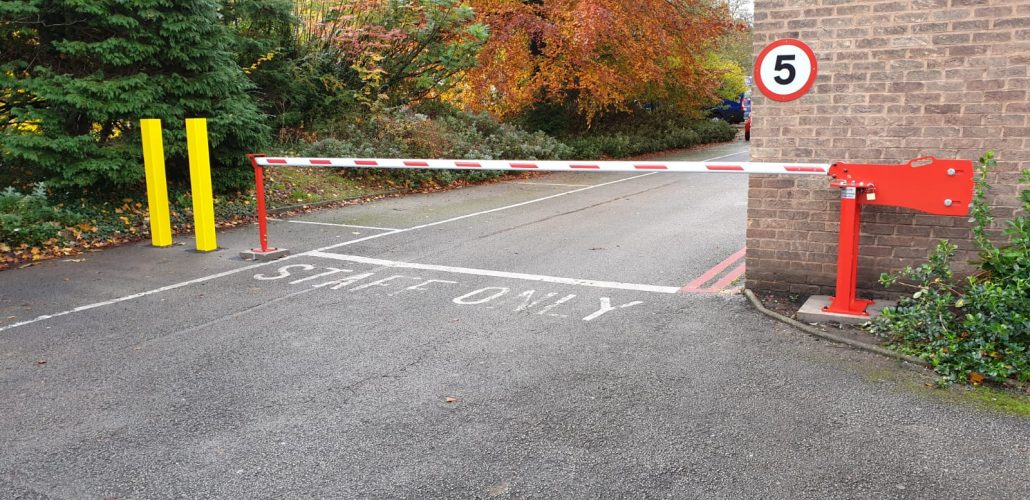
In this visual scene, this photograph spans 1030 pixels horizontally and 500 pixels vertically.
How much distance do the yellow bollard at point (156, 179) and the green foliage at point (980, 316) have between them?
815 centimetres

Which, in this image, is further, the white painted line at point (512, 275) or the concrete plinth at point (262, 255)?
the concrete plinth at point (262, 255)

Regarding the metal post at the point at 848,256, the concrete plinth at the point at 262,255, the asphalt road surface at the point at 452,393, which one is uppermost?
the metal post at the point at 848,256

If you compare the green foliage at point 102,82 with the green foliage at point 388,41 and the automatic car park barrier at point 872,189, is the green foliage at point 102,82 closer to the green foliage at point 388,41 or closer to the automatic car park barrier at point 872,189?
the green foliage at point 388,41

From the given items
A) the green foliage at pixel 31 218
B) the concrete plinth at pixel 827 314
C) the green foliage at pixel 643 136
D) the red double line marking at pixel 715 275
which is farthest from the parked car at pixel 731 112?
the concrete plinth at pixel 827 314

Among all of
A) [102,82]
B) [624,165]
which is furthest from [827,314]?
[102,82]

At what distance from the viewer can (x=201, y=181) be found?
929 centimetres

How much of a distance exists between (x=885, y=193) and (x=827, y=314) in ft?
3.34

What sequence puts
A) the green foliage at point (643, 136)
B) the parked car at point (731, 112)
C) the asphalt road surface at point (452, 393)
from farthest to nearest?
the parked car at point (731, 112) → the green foliage at point (643, 136) → the asphalt road surface at point (452, 393)

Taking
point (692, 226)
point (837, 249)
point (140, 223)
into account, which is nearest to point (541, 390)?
point (837, 249)

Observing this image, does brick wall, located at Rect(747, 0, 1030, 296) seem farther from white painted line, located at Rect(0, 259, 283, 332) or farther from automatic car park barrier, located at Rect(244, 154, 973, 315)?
white painted line, located at Rect(0, 259, 283, 332)

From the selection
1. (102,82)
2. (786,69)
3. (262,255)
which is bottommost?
(262,255)

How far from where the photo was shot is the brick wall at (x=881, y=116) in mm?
5703

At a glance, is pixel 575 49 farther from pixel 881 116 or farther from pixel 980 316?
pixel 980 316

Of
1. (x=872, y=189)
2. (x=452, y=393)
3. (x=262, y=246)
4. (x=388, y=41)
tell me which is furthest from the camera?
(x=388, y=41)
